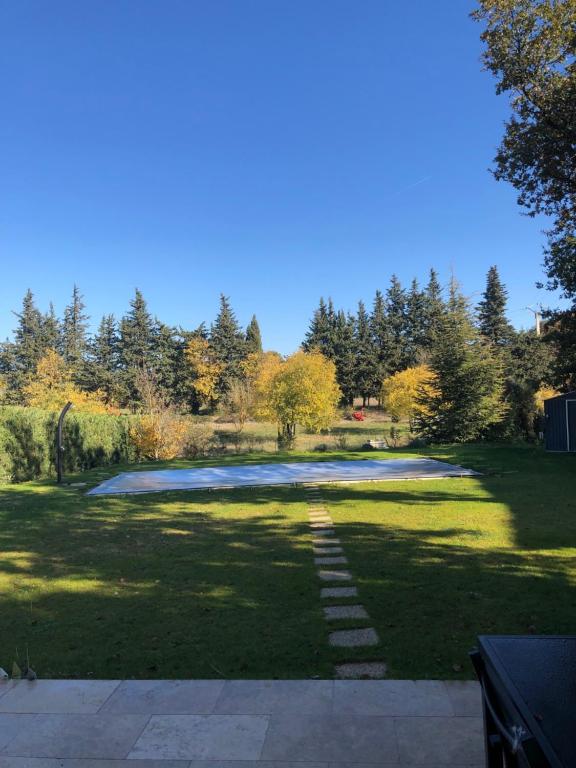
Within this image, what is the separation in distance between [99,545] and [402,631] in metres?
4.57

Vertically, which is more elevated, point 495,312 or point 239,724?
point 495,312

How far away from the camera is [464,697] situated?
278 centimetres

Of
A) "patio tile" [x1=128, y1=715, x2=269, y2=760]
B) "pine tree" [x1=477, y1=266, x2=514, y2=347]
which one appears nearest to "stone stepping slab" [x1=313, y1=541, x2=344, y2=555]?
"patio tile" [x1=128, y1=715, x2=269, y2=760]

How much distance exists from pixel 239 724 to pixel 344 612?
1.70 metres

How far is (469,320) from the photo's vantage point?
24844mm

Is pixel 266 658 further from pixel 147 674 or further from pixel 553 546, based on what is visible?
pixel 553 546

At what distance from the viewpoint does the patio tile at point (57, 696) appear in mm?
2816

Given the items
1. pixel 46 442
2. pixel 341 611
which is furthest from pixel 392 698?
pixel 46 442

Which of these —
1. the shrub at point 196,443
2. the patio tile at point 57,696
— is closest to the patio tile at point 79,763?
the patio tile at point 57,696

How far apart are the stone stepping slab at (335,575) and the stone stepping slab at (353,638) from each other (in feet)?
3.89

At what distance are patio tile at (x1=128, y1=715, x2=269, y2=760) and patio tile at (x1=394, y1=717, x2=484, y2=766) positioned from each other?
0.69 meters

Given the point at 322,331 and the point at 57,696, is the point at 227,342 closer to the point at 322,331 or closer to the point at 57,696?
the point at 322,331

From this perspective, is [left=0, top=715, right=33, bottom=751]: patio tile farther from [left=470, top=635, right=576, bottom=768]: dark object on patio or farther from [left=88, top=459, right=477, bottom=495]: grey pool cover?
[left=88, top=459, right=477, bottom=495]: grey pool cover

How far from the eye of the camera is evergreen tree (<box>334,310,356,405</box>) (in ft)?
182
